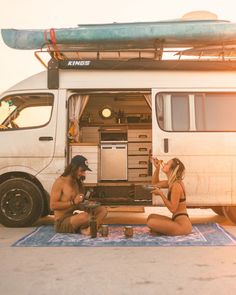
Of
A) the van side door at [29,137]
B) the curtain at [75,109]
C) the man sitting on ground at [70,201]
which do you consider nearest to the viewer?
the man sitting on ground at [70,201]

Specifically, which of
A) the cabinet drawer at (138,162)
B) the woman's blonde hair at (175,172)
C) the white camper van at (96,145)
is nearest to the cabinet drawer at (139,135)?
the cabinet drawer at (138,162)

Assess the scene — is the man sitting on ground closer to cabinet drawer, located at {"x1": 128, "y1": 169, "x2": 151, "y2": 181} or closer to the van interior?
the van interior

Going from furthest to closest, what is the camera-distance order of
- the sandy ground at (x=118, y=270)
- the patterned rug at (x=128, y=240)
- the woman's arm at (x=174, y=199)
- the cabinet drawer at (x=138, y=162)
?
the cabinet drawer at (x=138, y=162) < the woman's arm at (x=174, y=199) < the patterned rug at (x=128, y=240) < the sandy ground at (x=118, y=270)

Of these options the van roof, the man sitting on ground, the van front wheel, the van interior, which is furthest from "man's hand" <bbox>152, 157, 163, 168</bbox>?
the van roof

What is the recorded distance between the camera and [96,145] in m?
8.30

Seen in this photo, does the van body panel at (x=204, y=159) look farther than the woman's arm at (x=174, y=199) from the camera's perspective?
Yes

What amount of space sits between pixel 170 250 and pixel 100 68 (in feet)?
11.9

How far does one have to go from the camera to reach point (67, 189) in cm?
677

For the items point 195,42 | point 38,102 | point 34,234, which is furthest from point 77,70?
point 34,234

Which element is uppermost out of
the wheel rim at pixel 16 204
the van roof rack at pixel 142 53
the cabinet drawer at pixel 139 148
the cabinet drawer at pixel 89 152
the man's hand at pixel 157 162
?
the van roof rack at pixel 142 53

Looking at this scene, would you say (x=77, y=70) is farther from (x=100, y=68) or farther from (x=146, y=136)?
(x=146, y=136)

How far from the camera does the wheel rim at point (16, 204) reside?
25.1 ft

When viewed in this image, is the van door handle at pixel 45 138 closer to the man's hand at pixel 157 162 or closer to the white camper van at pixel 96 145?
the white camper van at pixel 96 145

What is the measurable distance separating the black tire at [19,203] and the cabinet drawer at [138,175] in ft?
7.97
